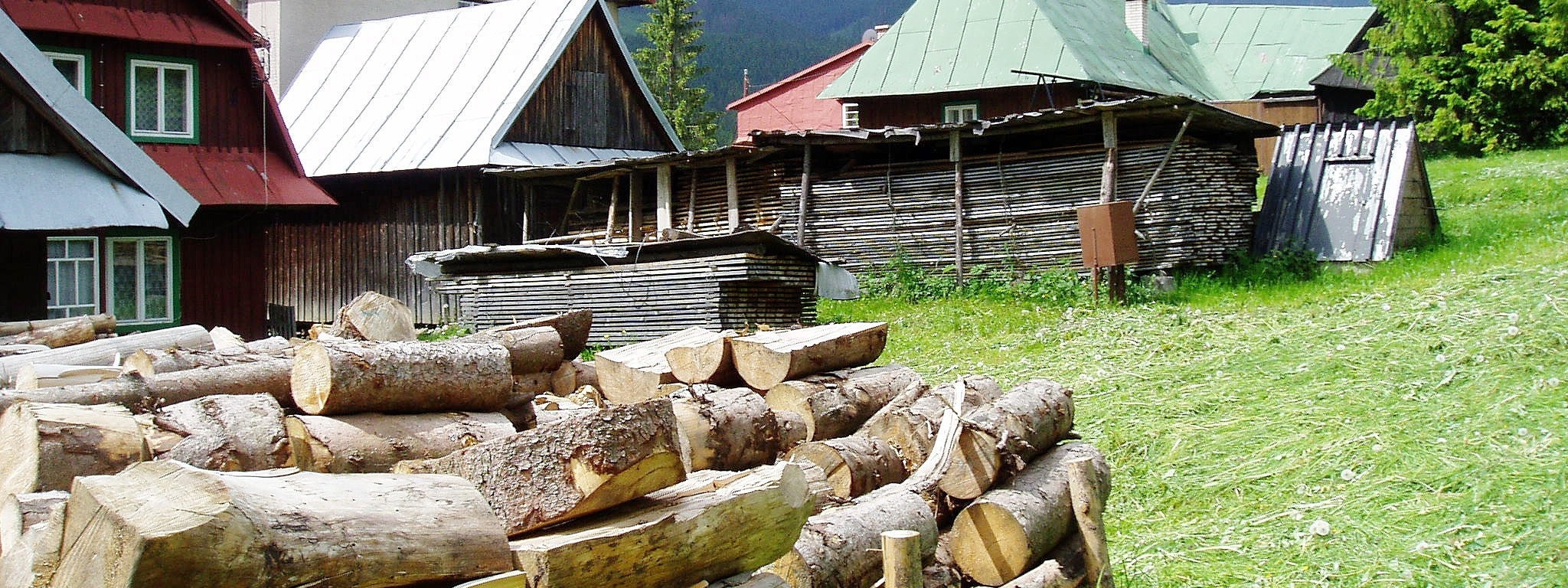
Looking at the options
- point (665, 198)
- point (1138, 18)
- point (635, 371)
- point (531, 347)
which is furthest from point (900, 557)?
point (1138, 18)

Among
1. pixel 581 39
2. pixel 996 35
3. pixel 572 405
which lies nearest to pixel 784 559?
pixel 572 405

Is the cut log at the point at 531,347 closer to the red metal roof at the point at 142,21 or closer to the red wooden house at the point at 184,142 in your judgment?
the red wooden house at the point at 184,142

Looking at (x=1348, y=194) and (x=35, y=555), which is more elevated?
(x=1348, y=194)

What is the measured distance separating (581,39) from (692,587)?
2169cm

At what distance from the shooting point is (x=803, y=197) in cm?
2045

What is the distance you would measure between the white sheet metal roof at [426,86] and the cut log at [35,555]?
18.9m

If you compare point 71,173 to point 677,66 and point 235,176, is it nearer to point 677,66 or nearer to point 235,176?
point 235,176

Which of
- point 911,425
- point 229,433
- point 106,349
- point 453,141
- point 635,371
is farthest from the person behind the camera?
point 453,141

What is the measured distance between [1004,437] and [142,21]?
47.8 ft

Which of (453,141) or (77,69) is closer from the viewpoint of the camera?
(77,69)

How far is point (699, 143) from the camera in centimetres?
4766

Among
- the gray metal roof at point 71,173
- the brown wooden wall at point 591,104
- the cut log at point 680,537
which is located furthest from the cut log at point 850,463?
the brown wooden wall at point 591,104

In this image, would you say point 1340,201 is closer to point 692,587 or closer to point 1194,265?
point 1194,265

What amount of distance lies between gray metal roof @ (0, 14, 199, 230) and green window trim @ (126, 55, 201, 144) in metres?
3.14
